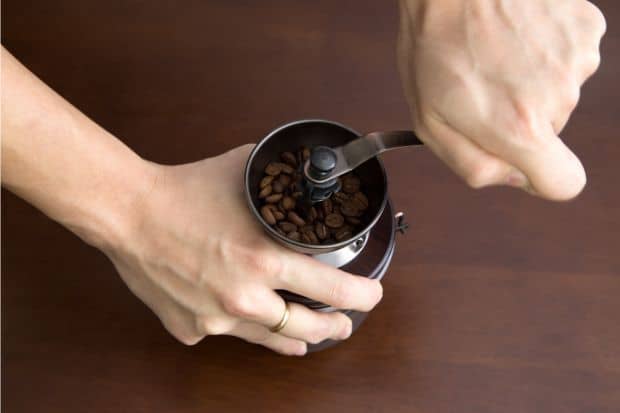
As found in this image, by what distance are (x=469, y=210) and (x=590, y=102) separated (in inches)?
11.2

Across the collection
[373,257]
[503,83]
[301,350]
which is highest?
[503,83]

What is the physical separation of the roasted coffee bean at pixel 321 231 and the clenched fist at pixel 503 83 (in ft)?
0.48

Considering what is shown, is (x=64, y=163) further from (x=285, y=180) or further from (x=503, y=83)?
(x=503, y=83)

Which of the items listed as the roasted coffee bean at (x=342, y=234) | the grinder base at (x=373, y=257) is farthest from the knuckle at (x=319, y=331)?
the roasted coffee bean at (x=342, y=234)

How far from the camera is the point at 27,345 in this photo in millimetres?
833

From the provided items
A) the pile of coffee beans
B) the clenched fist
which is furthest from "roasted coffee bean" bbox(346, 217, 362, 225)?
the clenched fist

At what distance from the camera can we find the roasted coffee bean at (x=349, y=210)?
0.69m

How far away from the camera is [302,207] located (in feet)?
2.28

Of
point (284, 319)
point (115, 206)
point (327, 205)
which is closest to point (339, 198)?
point (327, 205)

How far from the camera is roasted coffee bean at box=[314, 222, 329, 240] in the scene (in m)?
0.68

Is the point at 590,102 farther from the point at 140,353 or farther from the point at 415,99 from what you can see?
the point at 140,353

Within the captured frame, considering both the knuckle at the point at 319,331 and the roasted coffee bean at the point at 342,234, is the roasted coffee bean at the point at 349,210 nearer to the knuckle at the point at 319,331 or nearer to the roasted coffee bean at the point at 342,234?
the roasted coffee bean at the point at 342,234

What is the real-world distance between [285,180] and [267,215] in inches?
2.2

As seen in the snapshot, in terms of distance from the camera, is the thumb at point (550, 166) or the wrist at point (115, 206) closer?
the thumb at point (550, 166)
